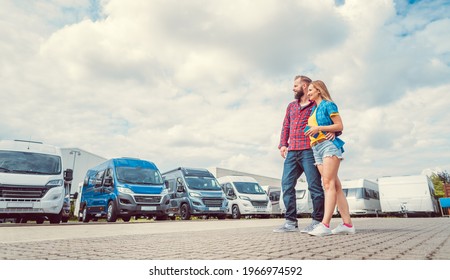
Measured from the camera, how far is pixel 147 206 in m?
11.1

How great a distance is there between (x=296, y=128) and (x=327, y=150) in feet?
2.52

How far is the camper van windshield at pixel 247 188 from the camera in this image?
1663 cm

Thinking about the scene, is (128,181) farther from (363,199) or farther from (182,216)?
(363,199)

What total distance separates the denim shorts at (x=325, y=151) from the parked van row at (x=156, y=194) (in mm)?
7869

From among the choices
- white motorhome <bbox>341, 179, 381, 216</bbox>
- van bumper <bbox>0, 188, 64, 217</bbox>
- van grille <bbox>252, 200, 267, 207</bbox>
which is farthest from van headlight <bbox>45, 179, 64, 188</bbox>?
white motorhome <bbox>341, 179, 381, 216</bbox>

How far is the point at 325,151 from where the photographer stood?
3.83 m

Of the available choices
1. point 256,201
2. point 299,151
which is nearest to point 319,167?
point 299,151

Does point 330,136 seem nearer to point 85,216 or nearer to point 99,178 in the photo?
point 99,178

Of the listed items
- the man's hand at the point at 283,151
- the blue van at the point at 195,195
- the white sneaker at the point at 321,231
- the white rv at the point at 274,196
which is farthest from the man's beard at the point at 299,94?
the white rv at the point at 274,196

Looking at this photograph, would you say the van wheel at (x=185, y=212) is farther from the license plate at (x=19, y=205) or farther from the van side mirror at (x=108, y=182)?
the license plate at (x=19, y=205)
